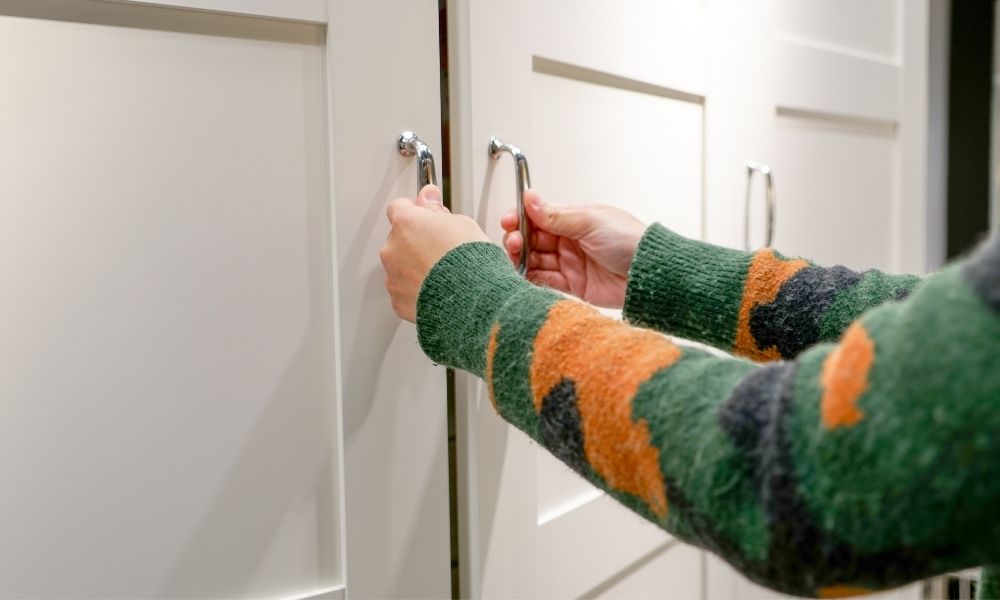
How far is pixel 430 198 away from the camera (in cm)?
54

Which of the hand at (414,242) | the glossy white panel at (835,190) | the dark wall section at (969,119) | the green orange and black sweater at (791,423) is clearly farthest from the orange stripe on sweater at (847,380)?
the dark wall section at (969,119)

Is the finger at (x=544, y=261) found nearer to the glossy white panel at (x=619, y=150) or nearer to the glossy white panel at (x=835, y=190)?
the glossy white panel at (x=619, y=150)

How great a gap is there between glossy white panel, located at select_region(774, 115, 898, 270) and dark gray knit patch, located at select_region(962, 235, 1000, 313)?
73 centimetres

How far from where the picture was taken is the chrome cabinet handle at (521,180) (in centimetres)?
57

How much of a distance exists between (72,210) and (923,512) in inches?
17.2

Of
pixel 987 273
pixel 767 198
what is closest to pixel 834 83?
pixel 767 198

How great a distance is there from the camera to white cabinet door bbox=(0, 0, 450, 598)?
429 millimetres

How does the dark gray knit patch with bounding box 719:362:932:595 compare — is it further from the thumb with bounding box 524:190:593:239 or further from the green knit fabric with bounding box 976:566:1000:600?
the thumb with bounding box 524:190:593:239

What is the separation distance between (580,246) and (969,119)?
5.32 ft

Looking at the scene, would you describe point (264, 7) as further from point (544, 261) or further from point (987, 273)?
point (987, 273)

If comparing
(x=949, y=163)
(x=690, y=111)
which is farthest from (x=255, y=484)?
(x=949, y=163)

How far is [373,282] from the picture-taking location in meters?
0.54

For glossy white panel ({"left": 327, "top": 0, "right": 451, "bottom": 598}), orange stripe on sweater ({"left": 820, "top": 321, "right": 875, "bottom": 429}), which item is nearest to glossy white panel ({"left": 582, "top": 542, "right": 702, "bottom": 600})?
glossy white panel ({"left": 327, "top": 0, "right": 451, "bottom": 598})

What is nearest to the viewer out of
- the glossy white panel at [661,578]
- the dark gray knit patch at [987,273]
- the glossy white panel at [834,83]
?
the dark gray knit patch at [987,273]
